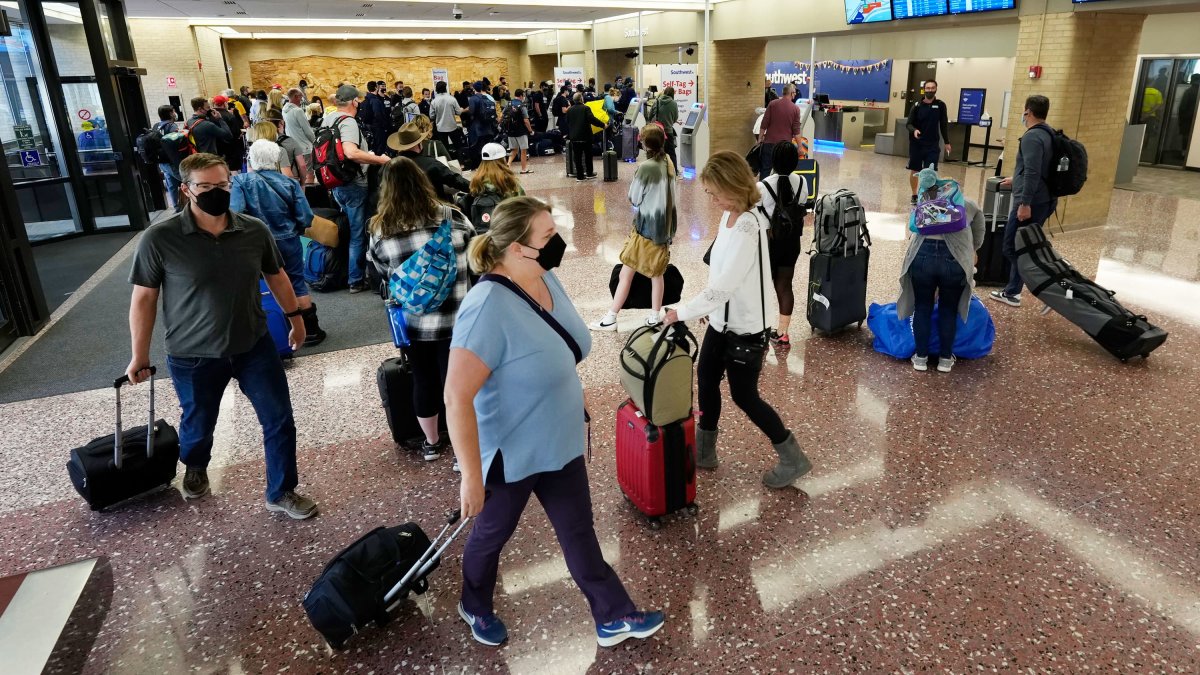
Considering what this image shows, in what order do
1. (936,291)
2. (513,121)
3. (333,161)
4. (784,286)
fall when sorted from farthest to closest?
1. (513,121)
2. (333,161)
3. (784,286)
4. (936,291)

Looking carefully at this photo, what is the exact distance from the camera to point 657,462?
118 inches

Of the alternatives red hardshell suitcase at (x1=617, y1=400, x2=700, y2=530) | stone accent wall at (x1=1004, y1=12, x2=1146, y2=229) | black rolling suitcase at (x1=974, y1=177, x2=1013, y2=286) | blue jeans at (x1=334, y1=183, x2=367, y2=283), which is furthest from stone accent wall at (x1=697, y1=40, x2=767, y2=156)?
red hardshell suitcase at (x1=617, y1=400, x2=700, y2=530)

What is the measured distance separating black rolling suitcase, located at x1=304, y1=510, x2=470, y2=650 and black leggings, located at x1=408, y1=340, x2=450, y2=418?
3.05ft

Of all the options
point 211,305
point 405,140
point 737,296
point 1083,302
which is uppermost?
point 405,140

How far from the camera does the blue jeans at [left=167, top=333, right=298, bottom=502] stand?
298cm

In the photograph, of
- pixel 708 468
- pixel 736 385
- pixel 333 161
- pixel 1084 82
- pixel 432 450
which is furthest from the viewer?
pixel 1084 82

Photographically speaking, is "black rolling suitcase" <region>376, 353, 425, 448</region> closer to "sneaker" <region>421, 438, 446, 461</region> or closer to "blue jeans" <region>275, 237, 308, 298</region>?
"sneaker" <region>421, 438, 446, 461</region>

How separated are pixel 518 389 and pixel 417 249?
144 cm

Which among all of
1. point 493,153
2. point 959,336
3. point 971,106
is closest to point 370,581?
point 493,153

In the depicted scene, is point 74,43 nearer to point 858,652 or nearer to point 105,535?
point 105,535

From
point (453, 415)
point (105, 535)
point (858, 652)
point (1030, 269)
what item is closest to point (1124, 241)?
point (1030, 269)

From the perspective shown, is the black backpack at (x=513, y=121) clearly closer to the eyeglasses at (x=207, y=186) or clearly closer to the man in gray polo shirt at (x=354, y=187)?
the man in gray polo shirt at (x=354, y=187)

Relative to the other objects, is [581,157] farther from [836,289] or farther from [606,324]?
[836,289]

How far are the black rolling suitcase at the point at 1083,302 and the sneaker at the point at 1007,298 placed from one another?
0.67m
